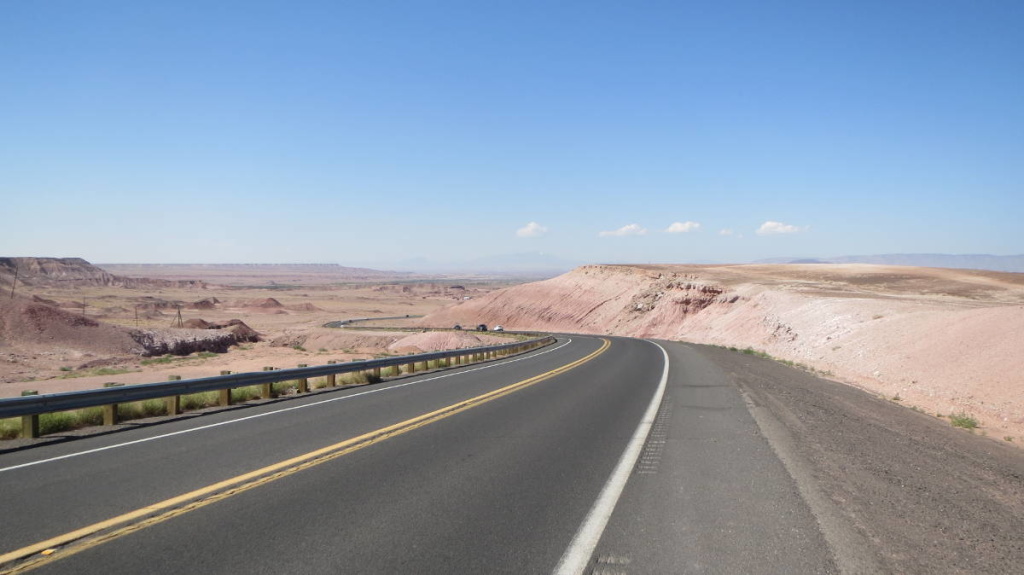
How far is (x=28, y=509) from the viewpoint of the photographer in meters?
6.15

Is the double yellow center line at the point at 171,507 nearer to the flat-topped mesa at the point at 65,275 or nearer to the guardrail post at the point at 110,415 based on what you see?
the guardrail post at the point at 110,415

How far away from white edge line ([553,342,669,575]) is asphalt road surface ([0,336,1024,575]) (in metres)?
0.03

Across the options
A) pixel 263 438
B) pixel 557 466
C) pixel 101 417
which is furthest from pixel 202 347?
pixel 557 466

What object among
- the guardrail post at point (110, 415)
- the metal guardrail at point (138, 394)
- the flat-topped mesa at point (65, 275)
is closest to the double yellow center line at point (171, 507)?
the metal guardrail at point (138, 394)

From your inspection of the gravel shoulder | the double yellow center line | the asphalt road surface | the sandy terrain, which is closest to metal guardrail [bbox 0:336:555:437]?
the asphalt road surface

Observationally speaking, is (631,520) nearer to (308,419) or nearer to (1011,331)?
(308,419)

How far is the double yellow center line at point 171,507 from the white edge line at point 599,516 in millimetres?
3500

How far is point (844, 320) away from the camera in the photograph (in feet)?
117

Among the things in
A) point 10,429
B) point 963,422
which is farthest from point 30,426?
point 963,422

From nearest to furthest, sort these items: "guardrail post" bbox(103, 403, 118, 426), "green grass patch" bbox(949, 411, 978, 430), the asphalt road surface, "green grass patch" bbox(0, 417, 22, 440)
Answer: the asphalt road surface, "green grass patch" bbox(0, 417, 22, 440), "guardrail post" bbox(103, 403, 118, 426), "green grass patch" bbox(949, 411, 978, 430)

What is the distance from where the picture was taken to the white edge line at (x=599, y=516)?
4973 millimetres

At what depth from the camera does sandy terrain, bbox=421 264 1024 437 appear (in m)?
18.9

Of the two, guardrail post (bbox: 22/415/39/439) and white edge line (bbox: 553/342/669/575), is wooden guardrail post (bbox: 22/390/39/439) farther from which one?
white edge line (bbox: 553/342/669/575)

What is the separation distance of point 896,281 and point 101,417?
8551 cm
